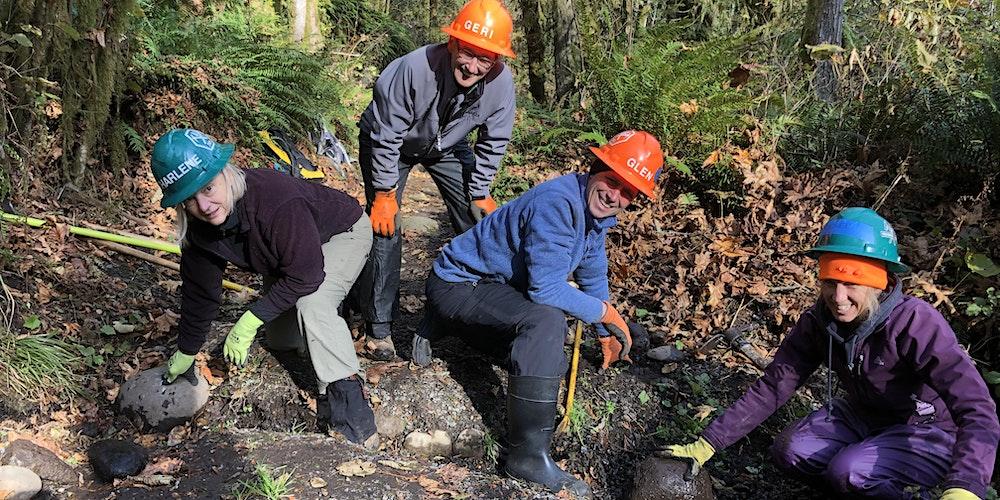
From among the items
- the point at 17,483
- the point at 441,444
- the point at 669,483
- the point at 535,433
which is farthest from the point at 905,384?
the point at 17,483

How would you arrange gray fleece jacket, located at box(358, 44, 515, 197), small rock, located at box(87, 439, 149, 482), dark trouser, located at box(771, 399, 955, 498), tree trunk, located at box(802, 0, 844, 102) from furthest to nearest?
tree trunk, located at box(802, 0, 844, 102) < gray fleece jacket, located at box(358, 44, 515, 197) < small rock, located at box(87, 439, 149, 482) < dark trouser, located at box(771, 399, 955, 498)

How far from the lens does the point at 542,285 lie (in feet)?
11.0

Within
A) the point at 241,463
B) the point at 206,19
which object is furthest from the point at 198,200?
the point at 206,19

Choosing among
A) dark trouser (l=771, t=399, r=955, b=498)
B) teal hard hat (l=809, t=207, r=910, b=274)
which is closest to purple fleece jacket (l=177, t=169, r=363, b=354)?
teal hard hat (l=809, t=207, r=910, b=274)

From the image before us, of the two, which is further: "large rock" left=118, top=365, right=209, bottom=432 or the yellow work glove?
"large rock" left=118, top=365, right=209, bottom=432

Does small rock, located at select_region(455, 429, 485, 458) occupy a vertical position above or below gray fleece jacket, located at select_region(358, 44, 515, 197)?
below

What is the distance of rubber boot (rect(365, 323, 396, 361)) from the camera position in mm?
4164

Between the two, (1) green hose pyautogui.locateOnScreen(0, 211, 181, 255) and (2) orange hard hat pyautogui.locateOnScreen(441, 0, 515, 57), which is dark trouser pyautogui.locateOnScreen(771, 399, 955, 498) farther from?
(1) green hose pyautogui.locateOnScreen(0, 211, 181, 255)

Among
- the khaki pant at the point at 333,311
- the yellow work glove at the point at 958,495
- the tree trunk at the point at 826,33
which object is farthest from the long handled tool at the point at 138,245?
the tree trunk at the point at 826,33

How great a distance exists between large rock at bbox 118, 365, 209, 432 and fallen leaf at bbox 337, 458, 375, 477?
3.15 feet

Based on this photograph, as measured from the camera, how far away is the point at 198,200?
288 centimetres

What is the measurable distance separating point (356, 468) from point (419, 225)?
4.09 meters

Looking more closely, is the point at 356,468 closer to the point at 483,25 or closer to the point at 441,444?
the point at 441,444

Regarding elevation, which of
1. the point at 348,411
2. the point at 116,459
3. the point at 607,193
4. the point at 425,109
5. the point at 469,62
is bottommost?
the point at 116,459
